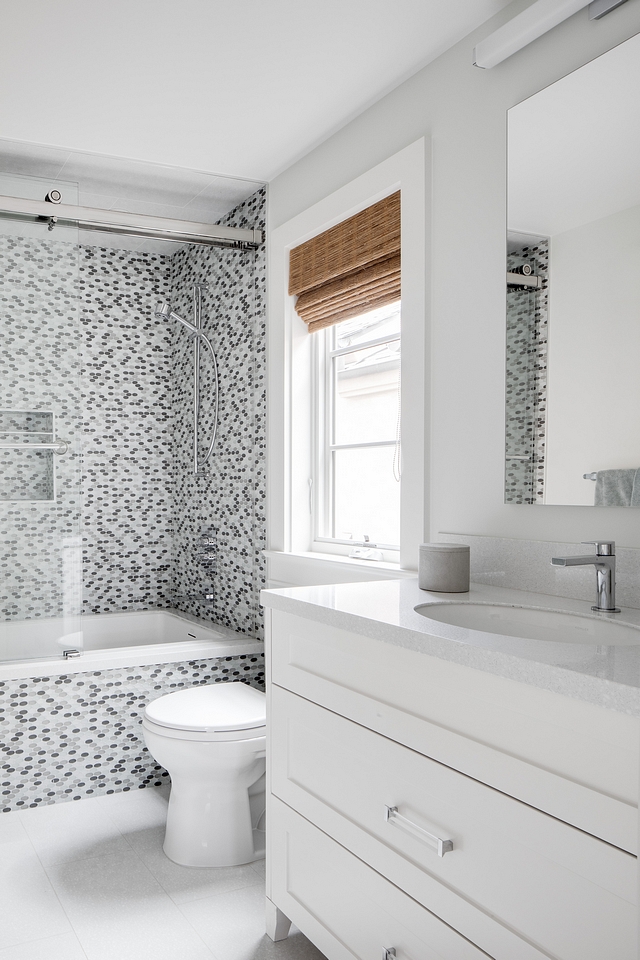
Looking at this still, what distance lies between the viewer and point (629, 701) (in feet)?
3.34

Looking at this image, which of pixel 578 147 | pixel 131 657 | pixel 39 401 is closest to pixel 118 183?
pixel 39 401

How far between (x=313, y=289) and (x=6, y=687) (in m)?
1.86

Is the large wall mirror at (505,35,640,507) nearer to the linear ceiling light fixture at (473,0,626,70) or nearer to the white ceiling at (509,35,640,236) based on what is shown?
the white ceiling at (509,35,640,236)

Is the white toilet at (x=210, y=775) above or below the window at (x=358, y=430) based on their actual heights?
below

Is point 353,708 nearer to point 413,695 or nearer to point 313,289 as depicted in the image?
point 413,695

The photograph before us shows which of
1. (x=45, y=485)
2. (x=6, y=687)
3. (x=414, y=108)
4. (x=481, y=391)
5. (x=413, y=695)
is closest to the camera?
(x=413, y=695)

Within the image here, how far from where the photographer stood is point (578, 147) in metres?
1.80

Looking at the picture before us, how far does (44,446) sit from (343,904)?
6.63ft

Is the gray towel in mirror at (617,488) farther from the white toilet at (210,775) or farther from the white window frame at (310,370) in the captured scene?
the white toilet at (210,775)

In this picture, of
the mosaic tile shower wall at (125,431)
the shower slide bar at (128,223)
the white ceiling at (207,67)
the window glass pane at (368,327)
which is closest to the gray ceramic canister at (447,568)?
the window glass pane at (368,327)

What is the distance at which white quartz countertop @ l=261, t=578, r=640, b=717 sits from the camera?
108 centimetres

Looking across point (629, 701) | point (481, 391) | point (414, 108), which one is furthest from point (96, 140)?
point (629, 701)

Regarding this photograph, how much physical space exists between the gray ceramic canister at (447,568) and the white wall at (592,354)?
10.1 inches

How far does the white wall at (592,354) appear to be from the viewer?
5.41 feet
